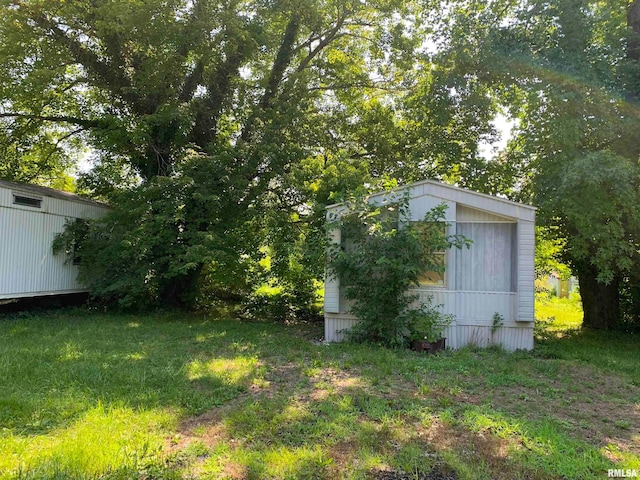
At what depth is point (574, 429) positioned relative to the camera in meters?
3.79

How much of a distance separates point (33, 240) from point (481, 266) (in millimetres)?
9834

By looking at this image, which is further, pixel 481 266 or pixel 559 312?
pixel 559 312

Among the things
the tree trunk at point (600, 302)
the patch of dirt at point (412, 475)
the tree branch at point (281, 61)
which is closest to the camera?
the patch of dirt at point (412, 475)

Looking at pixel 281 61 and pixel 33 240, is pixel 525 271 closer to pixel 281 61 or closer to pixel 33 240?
pixel 281 61

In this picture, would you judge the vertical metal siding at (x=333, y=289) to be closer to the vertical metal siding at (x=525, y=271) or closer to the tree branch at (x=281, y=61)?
the vertical metal siding at (x=525, y=271)

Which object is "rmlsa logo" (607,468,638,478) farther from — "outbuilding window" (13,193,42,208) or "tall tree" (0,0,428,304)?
"outbuilding window" (13,193,42,208)

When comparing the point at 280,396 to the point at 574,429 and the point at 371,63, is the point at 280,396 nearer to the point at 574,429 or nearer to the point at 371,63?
the point at 574,429

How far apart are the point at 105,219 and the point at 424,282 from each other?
793cm

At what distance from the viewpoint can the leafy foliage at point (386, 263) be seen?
7.19 m

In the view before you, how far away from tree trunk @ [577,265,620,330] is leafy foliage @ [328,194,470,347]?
5.02 meters

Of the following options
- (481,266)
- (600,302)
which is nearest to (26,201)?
(481,266)

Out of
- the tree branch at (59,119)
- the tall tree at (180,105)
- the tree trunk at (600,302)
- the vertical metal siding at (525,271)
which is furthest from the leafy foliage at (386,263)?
the tree branch at (59,119)

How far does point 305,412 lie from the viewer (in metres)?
4.01

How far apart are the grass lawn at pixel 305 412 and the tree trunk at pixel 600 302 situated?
11.6 ft
